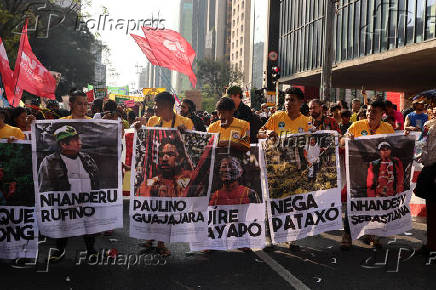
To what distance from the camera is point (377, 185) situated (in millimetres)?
6246

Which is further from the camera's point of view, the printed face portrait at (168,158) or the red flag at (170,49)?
the red flag at (170,49)

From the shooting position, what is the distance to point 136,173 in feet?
18.9

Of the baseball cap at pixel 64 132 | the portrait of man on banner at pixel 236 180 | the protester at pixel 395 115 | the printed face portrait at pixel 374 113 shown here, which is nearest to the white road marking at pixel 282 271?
the portrait of man on banner at pixel 236 180

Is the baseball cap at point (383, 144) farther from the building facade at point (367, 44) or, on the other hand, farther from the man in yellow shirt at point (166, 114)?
the building facade at point (367, 44)

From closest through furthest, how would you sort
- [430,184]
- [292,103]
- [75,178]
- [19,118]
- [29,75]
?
[75,178] → [430,184] → [292,103] → [19,118] → [29,75]

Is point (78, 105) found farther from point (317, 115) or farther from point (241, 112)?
point (317, 115)

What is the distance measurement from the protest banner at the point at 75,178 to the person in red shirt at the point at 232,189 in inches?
44.7

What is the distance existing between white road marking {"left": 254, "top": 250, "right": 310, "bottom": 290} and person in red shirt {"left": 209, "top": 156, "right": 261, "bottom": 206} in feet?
2.09

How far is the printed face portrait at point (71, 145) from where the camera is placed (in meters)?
5.52

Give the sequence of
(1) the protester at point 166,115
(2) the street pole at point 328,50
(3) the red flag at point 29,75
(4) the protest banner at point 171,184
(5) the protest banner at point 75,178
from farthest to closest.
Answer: (2) the street pole at point 328,50 < (3) the red flag at point 29,75 < (1) the protester at point 166,115 < (4) the protest banner at point 171,184 < (5) the protest banner at point 75,178

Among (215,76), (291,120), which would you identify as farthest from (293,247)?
(215,76)

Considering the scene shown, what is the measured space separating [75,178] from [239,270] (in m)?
1.97

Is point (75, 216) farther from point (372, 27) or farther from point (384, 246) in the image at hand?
point (372, 27)

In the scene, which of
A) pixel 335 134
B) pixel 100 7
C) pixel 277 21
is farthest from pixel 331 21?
pixel 277 21
